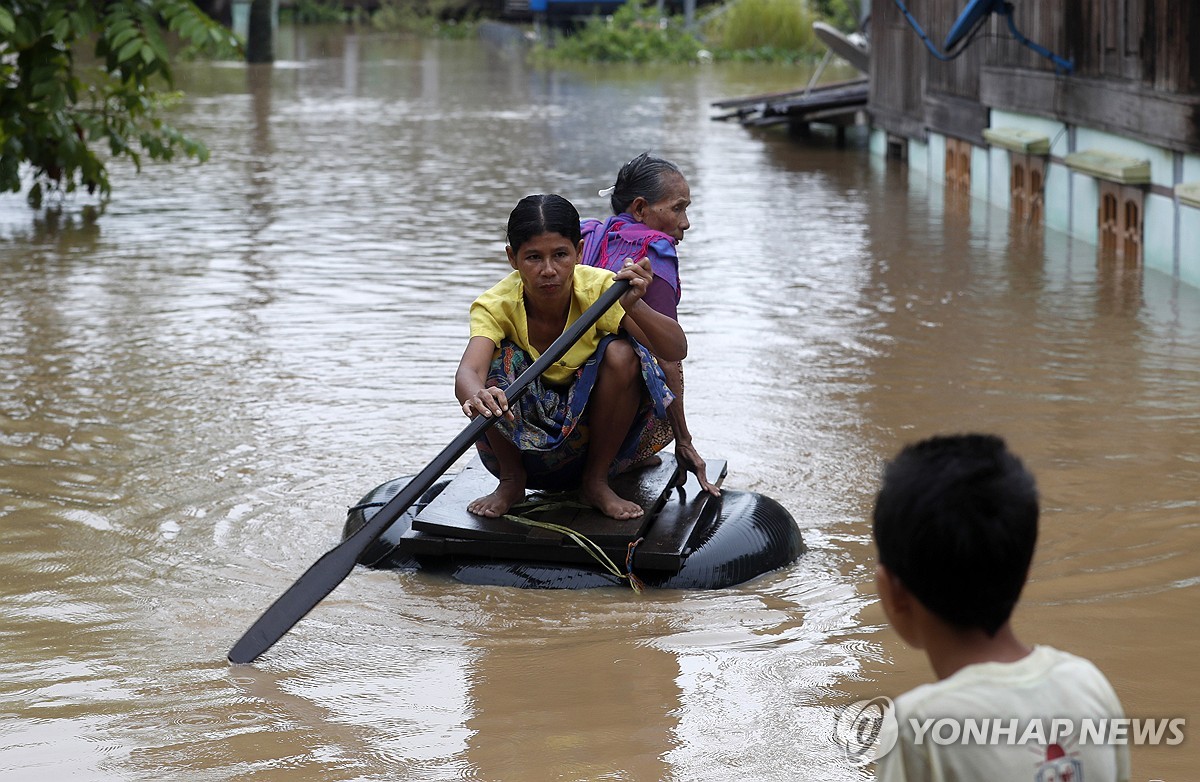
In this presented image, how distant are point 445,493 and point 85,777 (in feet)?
5.23

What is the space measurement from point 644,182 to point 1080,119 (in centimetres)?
655

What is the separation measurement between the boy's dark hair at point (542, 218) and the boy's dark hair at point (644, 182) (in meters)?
0.45

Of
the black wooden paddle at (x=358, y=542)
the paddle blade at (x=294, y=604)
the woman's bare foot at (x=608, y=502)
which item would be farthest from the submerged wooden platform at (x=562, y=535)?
the paddle blade at (x=294, y=604)

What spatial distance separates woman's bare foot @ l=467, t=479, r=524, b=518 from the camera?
4227mm

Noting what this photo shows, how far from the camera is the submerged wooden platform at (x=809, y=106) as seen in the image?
55.6 feet

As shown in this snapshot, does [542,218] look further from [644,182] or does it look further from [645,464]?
[645,464]

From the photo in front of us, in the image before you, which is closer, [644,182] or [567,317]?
[567,317]

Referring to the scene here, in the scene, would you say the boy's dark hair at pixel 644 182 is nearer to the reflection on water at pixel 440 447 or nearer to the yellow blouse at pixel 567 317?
the yellow blouse at pixel 567 317

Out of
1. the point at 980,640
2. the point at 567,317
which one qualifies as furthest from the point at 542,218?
the point at 980,640

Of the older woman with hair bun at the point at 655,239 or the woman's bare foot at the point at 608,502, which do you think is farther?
the older woman with hair bun at the point at 655,239

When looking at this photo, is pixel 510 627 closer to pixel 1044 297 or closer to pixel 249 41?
pixel 1044 297

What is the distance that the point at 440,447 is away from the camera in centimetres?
557

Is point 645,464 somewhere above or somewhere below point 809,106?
below

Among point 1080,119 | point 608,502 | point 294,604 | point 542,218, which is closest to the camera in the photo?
point 294,604
